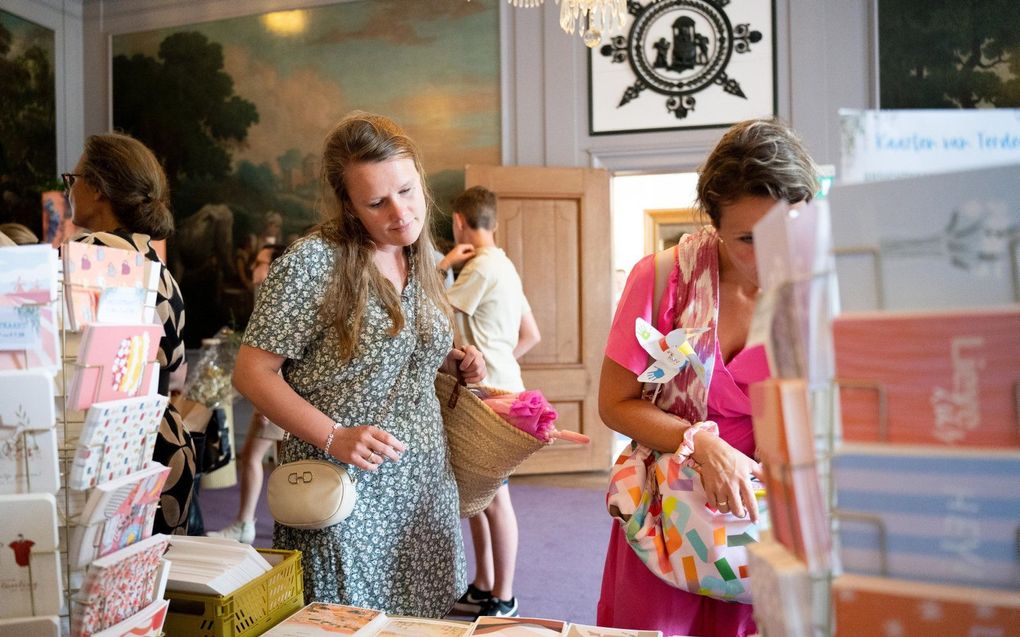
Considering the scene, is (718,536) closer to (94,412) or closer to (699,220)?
(699,220)

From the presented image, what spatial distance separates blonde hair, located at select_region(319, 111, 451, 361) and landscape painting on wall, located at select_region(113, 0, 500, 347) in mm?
5002

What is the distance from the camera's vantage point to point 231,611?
1.06 metres

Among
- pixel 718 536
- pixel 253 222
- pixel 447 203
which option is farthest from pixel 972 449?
pixel 253 222

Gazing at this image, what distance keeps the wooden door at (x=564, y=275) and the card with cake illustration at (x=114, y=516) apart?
519cm

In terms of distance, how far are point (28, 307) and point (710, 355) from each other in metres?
0.98

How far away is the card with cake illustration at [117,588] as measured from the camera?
0.82 m

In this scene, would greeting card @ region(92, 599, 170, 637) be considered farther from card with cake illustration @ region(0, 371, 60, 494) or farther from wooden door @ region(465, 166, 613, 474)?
wooden door @ region(465, 166, 613, 474)

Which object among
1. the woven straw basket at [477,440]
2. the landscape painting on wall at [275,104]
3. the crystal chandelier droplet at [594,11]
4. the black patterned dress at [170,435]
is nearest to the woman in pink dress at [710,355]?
the woven straw basket at [477,440]

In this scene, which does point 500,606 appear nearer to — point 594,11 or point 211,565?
point 211,565

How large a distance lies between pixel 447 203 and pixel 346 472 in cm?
545

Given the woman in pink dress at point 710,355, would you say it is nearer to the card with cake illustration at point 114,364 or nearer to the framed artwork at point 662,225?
the card with cake illustration at point 114,364

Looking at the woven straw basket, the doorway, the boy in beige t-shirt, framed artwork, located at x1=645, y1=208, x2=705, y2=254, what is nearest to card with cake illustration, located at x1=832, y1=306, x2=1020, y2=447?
the woven straw basket

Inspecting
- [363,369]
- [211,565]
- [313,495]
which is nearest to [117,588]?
[211,565]

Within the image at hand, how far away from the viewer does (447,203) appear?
6746 millimetres
